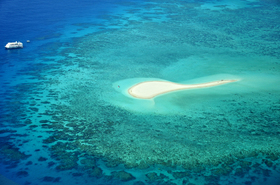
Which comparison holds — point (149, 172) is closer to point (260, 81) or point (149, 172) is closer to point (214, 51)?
point (260, 81)

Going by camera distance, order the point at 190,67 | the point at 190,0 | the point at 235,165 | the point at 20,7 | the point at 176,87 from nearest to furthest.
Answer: the point at 235,165, the point at 176,87, the point at 190,67, the point at 20,7, the point at 190,0

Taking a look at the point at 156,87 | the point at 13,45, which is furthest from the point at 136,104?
the point at 13,45

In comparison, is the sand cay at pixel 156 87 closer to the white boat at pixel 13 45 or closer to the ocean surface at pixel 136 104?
the ocean surface at pixel 136 104

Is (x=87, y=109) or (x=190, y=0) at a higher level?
(x=190, y=0)

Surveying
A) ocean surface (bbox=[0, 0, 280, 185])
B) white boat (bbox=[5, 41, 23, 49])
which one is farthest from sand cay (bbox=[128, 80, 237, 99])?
white boat (bbox=[5, 41, 23, 49])

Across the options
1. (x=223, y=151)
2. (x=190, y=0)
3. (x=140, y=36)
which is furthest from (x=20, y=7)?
(x=223, y=151)

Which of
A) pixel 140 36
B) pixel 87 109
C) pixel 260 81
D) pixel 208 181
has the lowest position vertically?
pixel 208 181

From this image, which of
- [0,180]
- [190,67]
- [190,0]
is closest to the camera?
[0,180]

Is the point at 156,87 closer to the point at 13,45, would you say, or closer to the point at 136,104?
the point at 136,104
